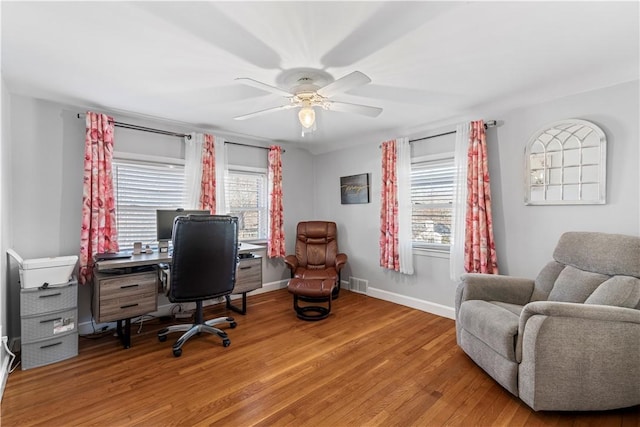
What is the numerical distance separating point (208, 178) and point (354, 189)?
2.11 meters

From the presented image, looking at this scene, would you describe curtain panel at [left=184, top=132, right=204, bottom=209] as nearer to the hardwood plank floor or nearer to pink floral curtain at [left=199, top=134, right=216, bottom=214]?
→ pink floral curtain at [left=199, top=134, right=216, bottom=214]

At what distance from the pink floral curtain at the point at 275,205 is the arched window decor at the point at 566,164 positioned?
3.10m

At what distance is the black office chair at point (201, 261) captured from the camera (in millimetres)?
2473

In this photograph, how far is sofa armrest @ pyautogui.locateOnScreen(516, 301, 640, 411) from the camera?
1.74 m

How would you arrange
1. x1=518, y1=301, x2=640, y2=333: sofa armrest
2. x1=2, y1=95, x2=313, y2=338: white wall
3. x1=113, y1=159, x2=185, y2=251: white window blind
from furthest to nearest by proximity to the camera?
x1=113, y1=159, x2=185, y2=251: white window blind → x1=2, y1=95, x2=313, y2=338: white wall → x1=518, y1=301, x2=640, y2=333: sofa armrest

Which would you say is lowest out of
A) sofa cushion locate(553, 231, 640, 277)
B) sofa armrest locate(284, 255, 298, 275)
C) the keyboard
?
sofa armrest locate(284, 255, 298, 275)

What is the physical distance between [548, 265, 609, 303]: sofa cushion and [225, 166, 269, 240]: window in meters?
3.54

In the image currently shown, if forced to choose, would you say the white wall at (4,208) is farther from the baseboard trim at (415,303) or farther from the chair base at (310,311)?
the baseboard trim at (415,303)

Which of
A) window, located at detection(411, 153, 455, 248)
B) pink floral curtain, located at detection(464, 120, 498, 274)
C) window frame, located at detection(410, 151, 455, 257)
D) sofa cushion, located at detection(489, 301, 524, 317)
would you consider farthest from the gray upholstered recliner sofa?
window, located at detection(411, 153, 455, 248)

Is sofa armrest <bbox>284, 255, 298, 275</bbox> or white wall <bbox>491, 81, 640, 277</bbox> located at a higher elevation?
white wall <bbox>491, 81, 640, 277</bbox>

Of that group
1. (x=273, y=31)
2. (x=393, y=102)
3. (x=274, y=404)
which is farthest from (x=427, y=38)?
(x=274, y=404)

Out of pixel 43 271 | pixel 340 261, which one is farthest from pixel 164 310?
pixel 340 261

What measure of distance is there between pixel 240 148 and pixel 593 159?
155 inches

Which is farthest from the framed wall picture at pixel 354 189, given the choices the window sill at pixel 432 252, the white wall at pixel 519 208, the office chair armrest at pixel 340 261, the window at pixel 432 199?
the window sill at pixel 432 252
